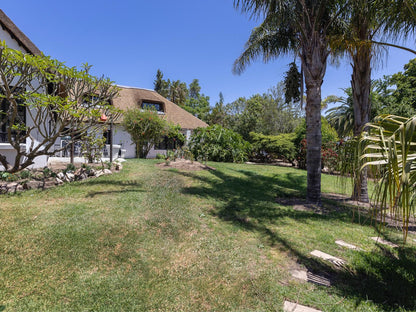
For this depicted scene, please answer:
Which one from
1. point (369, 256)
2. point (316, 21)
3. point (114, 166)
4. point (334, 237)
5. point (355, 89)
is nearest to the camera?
point (369, 256)

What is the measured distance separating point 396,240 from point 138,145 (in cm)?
1543

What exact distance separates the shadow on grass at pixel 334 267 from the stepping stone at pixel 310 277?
0.36ft

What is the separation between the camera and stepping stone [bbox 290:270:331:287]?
3.35 metres

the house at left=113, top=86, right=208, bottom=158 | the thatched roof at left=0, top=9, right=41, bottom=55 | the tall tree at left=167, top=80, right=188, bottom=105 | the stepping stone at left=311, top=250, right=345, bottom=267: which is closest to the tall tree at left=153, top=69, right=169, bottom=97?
A: the tall tree at left=167, top=80, right=188, bottom=105

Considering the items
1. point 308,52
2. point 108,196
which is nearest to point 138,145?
point 108,196

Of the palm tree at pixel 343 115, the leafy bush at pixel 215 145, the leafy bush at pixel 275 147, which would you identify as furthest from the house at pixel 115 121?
the palm tree at pixel 343 115

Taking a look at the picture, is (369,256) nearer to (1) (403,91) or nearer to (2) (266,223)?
(2) (266,223)

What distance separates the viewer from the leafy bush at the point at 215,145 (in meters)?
16.1

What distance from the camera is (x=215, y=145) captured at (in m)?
16.4

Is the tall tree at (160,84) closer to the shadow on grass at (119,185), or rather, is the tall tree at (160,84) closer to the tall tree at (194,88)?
the tall tree at (194,88)

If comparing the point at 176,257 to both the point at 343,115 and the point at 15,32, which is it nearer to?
the point at 15,32

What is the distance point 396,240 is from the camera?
5051 mm

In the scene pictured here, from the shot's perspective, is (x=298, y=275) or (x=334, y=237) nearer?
(x=298, y=275)

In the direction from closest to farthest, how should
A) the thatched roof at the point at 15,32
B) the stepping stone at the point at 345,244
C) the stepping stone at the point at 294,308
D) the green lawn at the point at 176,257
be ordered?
the stepping stone at the point at 294,308 → the green lawn at the point at 176,257 → the stepping stone at the point at 345,244 → the thatched roof at the point at 15,32
